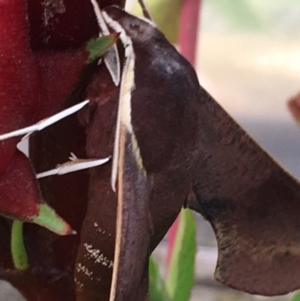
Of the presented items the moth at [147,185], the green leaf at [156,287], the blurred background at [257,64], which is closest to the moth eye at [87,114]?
the moth at [147,185]

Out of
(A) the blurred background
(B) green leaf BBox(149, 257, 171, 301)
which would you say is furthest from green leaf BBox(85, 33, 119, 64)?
(A) the blurred background

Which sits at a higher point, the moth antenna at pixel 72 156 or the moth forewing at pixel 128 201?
the moth antenna at pixel 72 156

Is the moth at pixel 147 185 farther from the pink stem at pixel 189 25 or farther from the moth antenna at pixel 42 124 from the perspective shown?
the pink stem at pixel 189 25

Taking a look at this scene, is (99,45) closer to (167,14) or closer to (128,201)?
(128,201)

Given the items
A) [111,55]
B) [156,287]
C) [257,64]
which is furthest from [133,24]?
[257,64]

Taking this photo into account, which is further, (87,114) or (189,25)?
(189,25)

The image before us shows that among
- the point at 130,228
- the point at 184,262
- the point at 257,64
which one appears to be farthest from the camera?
the point at 257,64

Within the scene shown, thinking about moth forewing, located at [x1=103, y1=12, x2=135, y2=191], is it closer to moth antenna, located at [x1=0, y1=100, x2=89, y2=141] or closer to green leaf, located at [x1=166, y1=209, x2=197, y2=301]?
moth antenna, located at [x1=0, y1=100, x2=89, y2=141]
